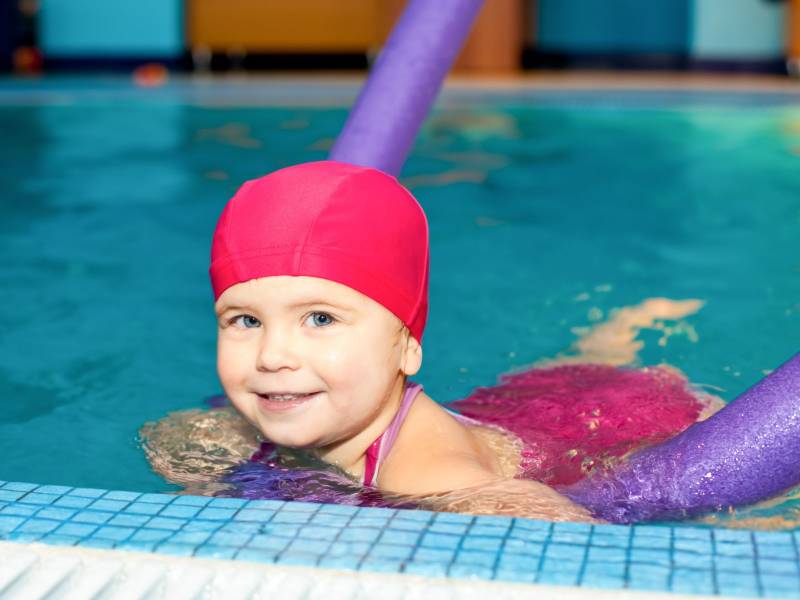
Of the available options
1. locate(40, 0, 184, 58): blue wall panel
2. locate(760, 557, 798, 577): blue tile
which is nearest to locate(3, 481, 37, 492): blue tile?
locate(760, 557, 798, 577): blue tile

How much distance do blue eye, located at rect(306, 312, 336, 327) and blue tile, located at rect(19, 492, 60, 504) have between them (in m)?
0.53

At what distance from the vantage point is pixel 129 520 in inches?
74.3

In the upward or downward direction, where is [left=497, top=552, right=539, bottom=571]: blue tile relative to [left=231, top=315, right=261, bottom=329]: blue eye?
downward

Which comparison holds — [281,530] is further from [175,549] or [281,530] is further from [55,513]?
[55,513]

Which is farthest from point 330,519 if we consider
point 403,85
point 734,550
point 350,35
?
point 350,35

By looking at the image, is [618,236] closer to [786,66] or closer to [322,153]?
[322,153]

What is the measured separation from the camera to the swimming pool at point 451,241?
3533 millimetres

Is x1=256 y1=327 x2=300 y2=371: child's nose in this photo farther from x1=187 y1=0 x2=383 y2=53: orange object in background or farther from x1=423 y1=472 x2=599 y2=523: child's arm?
x1=187 y1=0 x2=383 y2=53: orange object in background

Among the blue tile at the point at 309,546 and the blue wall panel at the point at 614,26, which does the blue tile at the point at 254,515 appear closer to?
the blue tile at the point at 309,546

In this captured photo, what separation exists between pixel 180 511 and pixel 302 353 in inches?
15.0

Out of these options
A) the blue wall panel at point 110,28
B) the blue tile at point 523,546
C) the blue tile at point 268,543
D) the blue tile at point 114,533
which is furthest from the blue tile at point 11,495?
the blue wall panel at point 110,28

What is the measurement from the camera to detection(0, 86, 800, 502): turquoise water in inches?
139

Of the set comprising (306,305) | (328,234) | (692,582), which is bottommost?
(692,582)

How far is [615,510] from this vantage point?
7.62ft
